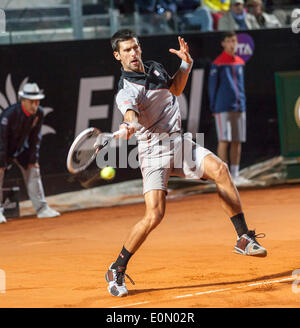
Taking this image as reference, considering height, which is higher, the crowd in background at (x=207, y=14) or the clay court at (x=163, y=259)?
the crowd in background at (x=207, y=14)

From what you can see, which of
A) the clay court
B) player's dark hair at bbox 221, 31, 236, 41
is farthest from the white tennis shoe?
player's dark hair at bbox 221, 31, 236, 41

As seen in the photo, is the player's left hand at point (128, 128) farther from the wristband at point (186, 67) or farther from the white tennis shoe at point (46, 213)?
the white tennis shoe at point (46, 213)

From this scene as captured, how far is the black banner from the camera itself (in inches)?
434

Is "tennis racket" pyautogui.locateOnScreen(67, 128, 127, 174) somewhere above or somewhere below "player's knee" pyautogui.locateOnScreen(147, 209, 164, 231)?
above

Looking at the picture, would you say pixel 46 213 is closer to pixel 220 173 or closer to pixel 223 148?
pixel 223 148

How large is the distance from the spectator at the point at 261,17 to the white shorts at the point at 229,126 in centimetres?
176

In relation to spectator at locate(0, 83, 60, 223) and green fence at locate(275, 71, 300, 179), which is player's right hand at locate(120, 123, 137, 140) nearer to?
spectator at locate(0, 83, 60, 223)

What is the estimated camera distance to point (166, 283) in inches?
235

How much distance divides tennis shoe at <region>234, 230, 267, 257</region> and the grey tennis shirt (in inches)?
40.4

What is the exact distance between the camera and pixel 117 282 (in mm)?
5617

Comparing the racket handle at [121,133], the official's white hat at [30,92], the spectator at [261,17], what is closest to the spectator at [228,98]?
the spectator at [261,17]

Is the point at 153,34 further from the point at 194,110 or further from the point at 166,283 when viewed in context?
the point at 166,283

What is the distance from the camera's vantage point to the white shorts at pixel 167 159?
5641mm

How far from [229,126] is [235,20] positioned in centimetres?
194
